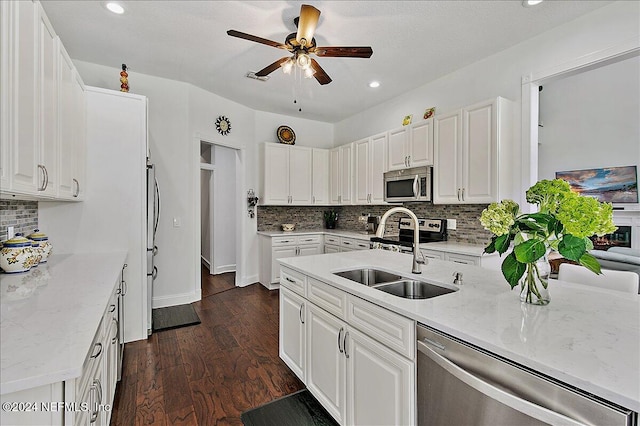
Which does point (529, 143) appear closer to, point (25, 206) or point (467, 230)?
point (467, 230)

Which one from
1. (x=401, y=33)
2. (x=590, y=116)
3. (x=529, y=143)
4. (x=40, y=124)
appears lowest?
(x=40, y=124)

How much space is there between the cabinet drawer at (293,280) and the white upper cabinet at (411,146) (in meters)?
2.33

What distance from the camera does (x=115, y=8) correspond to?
2447mm

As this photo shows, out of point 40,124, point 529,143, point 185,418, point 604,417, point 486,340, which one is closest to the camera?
point 604,417

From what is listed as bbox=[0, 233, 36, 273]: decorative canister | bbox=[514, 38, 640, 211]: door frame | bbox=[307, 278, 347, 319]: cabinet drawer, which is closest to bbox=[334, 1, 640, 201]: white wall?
bbox=[514, 38, 640, 211]: door frame

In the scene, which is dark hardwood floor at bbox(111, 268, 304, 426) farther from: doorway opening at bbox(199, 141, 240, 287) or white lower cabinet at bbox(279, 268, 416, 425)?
doorway opening at bbox(199, 141, 240, 287)

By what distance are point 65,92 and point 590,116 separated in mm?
9252

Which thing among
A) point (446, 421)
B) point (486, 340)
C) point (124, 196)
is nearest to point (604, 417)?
point (486, 340)

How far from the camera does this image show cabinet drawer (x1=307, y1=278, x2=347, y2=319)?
5.43 feet

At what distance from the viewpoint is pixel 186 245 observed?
4.04 m

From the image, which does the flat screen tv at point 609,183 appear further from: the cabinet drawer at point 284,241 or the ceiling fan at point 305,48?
the ceiling fan at point 305,48

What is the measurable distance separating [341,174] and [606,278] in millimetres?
3809

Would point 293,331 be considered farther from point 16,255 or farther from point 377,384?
point 16,255

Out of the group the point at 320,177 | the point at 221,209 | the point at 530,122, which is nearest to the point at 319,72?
the point at 530,122
